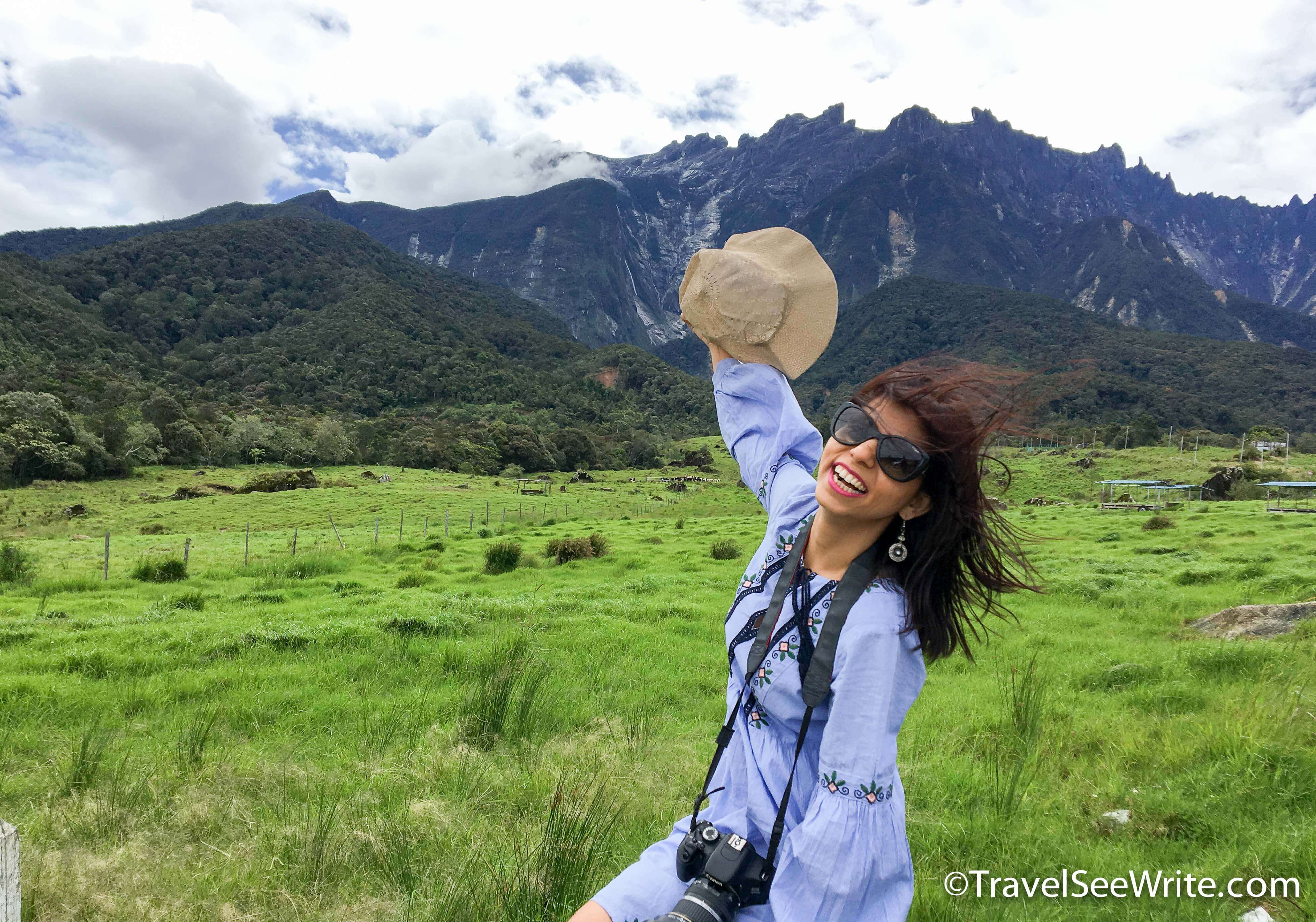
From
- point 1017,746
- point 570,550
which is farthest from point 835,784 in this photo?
point 570,550

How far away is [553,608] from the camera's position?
9859 millimetres

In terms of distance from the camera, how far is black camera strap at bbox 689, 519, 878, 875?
141 centimetres

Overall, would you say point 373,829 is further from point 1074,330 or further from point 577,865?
point 1074,330

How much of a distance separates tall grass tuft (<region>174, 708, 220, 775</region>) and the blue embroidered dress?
3798mm

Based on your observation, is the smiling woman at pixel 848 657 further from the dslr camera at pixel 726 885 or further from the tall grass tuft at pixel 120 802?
the tall grass tuft at pixel 120 802

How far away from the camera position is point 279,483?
4147 centimetres

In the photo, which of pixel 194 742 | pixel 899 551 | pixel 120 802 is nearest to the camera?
pixel 899 551

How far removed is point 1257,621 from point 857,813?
895 centimetres

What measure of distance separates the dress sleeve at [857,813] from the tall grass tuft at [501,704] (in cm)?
378

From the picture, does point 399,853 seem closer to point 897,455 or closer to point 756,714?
point 756,714

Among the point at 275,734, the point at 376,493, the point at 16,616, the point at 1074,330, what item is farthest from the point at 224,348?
the point at 1074,330

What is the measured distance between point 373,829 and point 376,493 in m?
37.9

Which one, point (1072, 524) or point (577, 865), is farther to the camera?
point (1072, 524)

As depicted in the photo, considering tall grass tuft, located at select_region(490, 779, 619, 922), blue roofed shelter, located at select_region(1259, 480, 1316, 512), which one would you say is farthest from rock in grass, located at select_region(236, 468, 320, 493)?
blue roofed shelter, located at select_region(1259, 480, 1316, 512)
